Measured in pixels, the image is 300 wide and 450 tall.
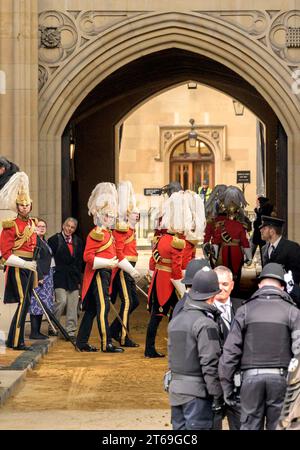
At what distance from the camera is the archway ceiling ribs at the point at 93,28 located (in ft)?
59.3

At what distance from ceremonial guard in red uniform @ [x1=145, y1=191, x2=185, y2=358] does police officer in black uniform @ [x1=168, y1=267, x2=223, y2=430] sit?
19.5 feet

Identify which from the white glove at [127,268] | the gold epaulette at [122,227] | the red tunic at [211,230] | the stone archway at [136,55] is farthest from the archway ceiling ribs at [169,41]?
the white glove at [127,268]

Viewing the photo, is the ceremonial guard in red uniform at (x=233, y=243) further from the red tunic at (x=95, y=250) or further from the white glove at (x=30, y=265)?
the white glove at (x=30, y=265)

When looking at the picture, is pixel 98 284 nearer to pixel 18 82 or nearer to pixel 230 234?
pixel 18 82

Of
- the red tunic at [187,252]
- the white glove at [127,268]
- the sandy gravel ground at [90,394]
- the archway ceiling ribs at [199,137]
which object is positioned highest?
the archway ceiling ribs at [199,137]

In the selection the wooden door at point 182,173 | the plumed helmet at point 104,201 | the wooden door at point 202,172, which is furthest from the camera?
the wooden door at point 182,173

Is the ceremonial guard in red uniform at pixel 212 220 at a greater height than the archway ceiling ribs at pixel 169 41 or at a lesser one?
lesser

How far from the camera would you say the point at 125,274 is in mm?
15211

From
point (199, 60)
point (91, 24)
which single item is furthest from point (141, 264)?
point (91, 24)

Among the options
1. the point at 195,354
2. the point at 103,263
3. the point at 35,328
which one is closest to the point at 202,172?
the point at 35,328

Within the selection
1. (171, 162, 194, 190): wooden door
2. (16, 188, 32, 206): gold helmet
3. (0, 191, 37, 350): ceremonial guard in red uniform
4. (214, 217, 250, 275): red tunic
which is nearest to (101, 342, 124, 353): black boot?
(0, 191, 37, 350): ceremonial guard in red uniform

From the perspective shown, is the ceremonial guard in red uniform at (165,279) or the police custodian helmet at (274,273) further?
the ceremonial guard in red uniform at (165,279)

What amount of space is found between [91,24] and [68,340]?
15.5ft

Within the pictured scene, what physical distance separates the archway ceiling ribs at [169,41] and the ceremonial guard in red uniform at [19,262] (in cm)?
401
